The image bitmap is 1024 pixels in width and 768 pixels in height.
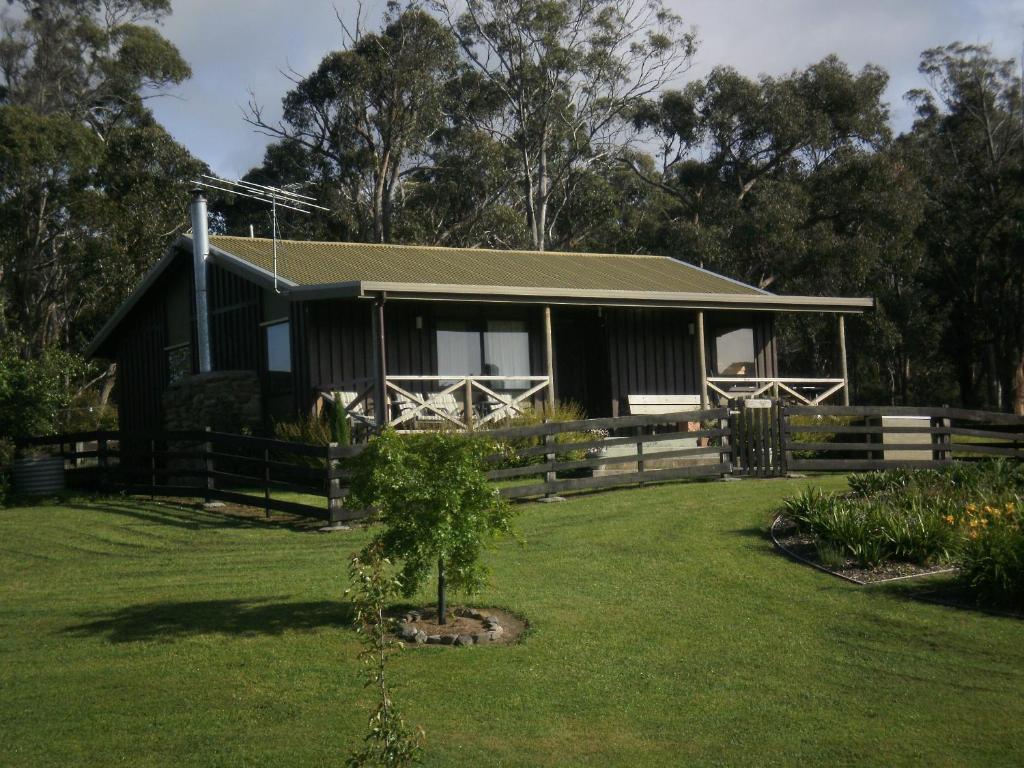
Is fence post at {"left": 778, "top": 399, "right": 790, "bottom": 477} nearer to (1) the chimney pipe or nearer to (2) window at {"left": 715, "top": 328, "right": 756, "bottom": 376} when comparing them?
(2) window at {"left": 715, "top": 328, "right": 756, "bottom": 376}

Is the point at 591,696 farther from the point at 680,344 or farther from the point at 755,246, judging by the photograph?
the point at 755,246

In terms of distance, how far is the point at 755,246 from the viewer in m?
38.0

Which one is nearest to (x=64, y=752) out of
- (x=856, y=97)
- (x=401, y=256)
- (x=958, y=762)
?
(x=958, y=762)

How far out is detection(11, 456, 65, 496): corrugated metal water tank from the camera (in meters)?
18.9

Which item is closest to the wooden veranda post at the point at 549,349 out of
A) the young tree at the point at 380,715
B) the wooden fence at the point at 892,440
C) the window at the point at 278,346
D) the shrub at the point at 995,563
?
the wooden fence at the point at 892,440

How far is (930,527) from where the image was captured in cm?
1073

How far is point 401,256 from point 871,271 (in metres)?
20.8

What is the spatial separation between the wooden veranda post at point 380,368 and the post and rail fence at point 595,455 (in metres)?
1.45

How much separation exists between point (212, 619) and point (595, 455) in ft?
31.0

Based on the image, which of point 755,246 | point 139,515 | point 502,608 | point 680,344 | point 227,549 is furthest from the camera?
point 755,246

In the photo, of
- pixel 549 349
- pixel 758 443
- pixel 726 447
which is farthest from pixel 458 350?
pixel 758 443

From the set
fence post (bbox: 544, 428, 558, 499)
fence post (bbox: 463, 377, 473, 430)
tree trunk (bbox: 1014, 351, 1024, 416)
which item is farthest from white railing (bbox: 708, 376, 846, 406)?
tree trunk (bbox: 1014, 351, 1024, 416)

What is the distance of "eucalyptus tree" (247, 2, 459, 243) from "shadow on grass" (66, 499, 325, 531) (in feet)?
78.1

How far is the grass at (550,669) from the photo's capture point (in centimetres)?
659
